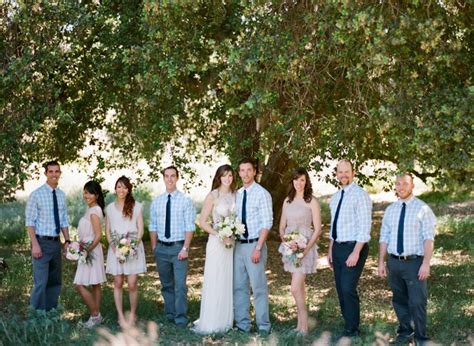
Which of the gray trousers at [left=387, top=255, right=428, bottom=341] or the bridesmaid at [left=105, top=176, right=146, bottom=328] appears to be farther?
the bridesmaid at [left=105, top=176, right=146, bottom=328]

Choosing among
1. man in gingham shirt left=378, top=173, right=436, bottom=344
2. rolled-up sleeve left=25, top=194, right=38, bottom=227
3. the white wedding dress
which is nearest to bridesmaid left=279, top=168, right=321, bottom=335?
the white wedding dress

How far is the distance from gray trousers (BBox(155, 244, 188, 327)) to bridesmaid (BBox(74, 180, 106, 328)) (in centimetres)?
81

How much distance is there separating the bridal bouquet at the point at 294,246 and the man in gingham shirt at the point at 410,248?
96cm

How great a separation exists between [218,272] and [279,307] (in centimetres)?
193

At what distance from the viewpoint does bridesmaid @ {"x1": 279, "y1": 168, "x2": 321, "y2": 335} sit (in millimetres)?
8789

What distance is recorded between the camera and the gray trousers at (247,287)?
898 cm

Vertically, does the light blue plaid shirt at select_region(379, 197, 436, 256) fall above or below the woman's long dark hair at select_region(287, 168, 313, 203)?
below

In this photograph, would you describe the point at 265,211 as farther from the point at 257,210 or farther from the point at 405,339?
the point at 405,339

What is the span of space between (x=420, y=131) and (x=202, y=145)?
787 centimetres

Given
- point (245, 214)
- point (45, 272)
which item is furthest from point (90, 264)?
point (245, 214)

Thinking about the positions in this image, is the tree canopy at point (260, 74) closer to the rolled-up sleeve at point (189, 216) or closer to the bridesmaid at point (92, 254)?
the bridesmaid at point (92, 254)

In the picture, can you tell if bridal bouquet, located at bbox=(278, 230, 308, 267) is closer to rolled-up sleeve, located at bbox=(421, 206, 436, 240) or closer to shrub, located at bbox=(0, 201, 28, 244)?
rolled-up sleeve, located at bbox=(421, 206, 436, 240)

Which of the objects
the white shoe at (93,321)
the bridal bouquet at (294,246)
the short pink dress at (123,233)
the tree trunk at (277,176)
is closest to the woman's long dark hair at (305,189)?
the bridal bouquet at (294,246)

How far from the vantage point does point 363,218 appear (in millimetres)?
8398
